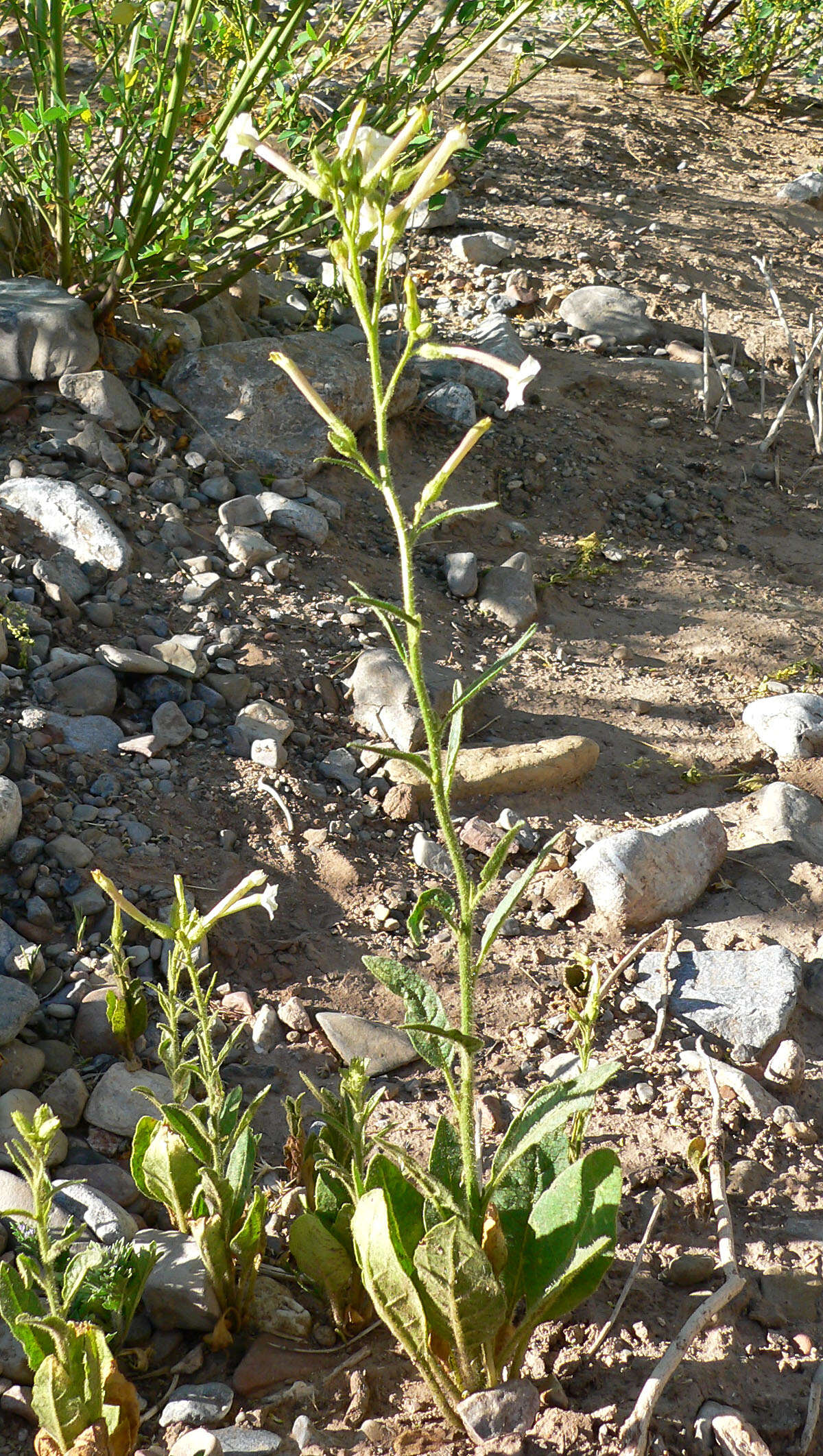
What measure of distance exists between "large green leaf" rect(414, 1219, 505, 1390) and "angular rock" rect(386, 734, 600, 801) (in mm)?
1702

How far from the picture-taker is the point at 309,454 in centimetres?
430

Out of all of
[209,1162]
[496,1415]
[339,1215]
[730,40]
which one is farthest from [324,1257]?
[730,40]

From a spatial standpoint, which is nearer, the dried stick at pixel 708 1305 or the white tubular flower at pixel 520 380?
the white tubular flower at pixel 520 380

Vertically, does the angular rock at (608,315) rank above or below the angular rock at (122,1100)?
above

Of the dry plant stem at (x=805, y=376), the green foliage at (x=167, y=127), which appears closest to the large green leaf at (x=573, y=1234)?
the green foliage at (x=167, y=127)

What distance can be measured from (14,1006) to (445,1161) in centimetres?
99

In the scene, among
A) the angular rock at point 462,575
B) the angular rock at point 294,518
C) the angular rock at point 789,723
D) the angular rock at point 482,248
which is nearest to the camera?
the angular rock at point 789,723

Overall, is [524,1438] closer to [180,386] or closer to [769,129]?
[180,386]

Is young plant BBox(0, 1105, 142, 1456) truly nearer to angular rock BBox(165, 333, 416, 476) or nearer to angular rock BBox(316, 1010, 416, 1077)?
angular rock BBox(316, 1010, 416, 1077)

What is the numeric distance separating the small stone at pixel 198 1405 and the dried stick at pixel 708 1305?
1.97ft

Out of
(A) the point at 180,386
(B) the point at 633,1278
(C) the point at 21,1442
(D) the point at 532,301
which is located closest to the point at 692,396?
(D) the point at 532,301

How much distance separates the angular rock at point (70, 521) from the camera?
3.59m

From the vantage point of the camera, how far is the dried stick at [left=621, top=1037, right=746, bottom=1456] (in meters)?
1.67

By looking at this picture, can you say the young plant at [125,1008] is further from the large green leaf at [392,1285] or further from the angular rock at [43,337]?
→ the angular rock at [43,337]
